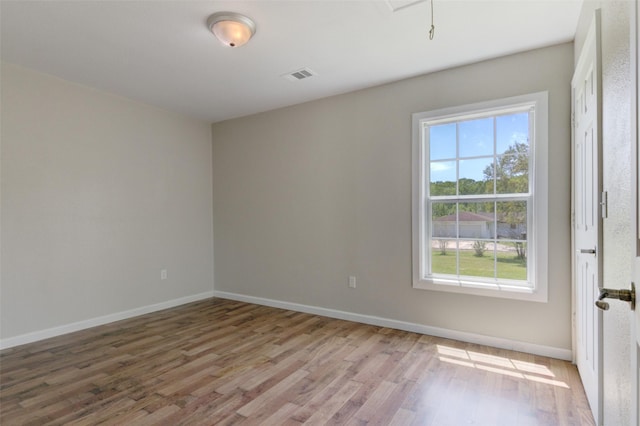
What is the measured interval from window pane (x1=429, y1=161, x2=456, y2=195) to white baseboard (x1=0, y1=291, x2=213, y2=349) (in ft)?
11.8

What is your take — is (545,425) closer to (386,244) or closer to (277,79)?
(386,244)

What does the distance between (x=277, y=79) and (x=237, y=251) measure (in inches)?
97.2

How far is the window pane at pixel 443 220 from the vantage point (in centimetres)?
326

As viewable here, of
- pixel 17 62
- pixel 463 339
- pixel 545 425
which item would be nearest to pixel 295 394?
pixel 545 425

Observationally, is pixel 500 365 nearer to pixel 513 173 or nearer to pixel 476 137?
pixel 513 173

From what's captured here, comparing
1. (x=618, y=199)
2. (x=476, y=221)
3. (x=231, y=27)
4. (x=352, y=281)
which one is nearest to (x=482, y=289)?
(x=476, y=221)

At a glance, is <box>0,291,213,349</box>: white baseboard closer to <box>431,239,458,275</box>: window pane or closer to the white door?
<box>431,239,458,275</box>: window pane

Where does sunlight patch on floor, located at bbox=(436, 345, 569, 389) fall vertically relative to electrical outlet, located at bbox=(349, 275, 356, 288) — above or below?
below

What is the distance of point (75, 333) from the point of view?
341cm

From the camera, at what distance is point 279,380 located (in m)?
2.42

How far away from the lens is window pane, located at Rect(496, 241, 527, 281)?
2916 millimetres

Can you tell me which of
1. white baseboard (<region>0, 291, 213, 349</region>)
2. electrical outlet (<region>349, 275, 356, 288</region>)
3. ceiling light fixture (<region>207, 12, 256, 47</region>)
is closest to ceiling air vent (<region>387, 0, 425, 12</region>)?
ceiling light fixture (<region>207, 12, 256, 47</region>)

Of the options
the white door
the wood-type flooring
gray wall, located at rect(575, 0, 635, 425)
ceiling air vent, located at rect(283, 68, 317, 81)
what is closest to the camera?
gray wall, located at rect(575, 0, 635, 425)

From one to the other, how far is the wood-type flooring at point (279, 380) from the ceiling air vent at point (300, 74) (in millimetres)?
2632
